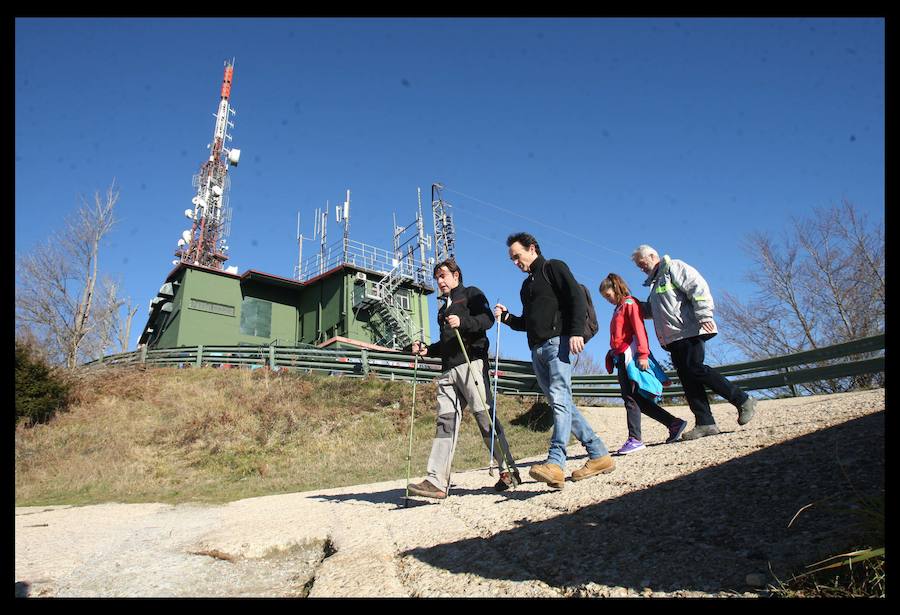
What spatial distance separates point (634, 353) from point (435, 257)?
26.3 m

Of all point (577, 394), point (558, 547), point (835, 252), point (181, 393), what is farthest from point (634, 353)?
point (835, 252)

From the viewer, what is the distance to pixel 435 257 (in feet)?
104

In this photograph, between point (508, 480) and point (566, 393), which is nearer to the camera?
point (566, 393)

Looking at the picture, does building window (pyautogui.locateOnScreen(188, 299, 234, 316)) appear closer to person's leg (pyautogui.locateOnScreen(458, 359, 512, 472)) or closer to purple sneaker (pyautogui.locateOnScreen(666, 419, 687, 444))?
person's leg (pyautogui.locateOnScreen(458, 359, 512, 472))

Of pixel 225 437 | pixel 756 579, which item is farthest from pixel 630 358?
pixel 225 437

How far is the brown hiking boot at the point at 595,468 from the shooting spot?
166 inches

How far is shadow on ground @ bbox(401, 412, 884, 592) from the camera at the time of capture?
7.17 feet

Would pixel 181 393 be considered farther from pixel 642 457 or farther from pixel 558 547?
pixel 558 547

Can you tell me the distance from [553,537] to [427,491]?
161cm

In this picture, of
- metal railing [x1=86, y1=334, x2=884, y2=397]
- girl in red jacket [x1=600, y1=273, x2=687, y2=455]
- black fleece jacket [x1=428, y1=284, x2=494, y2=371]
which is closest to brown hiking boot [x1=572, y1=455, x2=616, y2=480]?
black fleece jacket [x1=428, y1=284, x2=494, y2=371]

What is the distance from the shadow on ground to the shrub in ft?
48.1

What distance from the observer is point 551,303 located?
14.5ft

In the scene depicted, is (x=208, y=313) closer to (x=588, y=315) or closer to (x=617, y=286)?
(x=617, y=286)

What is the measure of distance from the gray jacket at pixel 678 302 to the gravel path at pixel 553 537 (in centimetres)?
105
